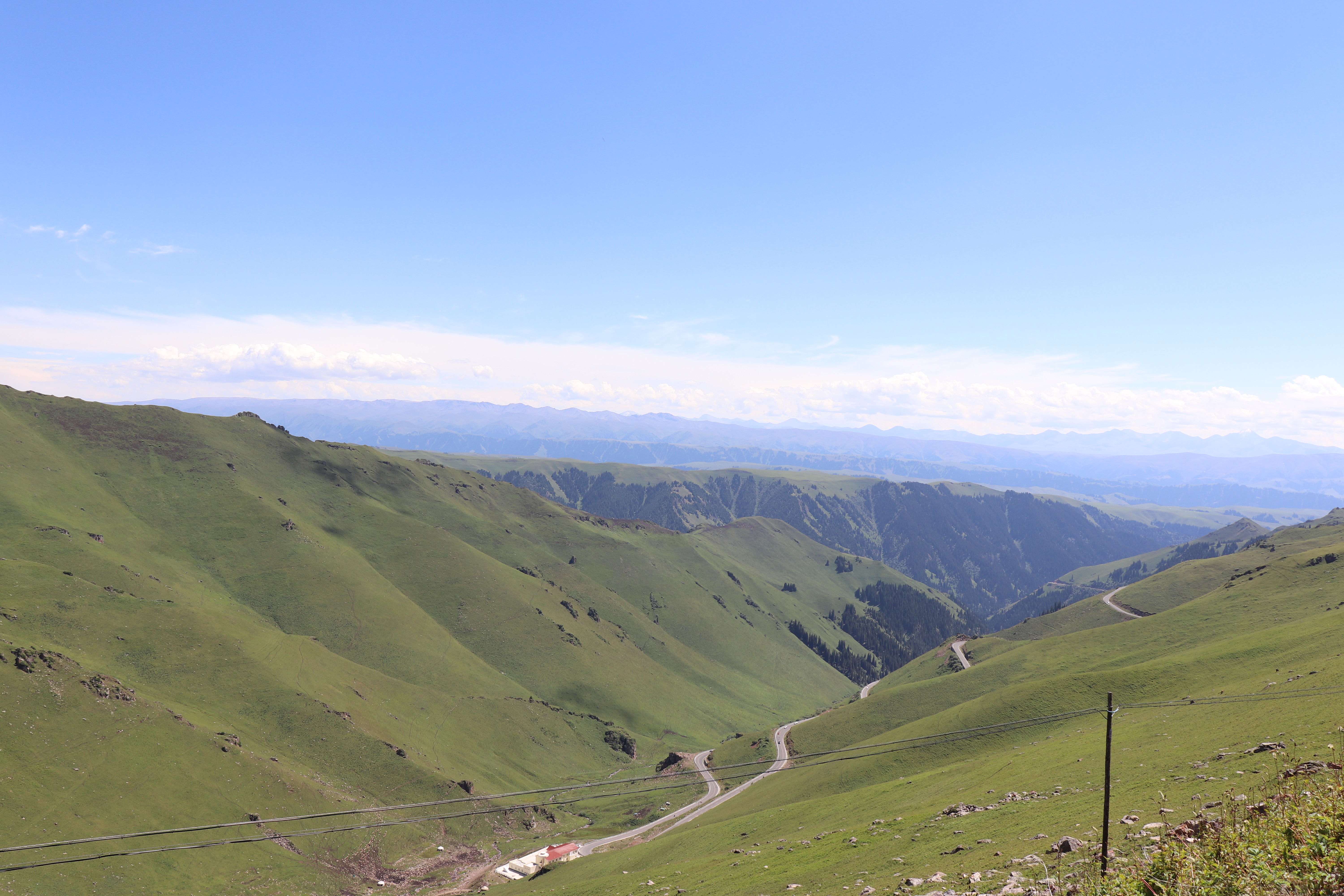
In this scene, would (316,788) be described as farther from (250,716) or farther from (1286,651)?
(1286,651)

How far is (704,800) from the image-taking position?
410 ft

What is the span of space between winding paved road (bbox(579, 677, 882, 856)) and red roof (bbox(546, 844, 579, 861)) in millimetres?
2718

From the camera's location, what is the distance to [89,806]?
7175 centimetres

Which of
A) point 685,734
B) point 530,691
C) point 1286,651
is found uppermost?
point 1286,651

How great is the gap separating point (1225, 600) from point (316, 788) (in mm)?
Result: 159911

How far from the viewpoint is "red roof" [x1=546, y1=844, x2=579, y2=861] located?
90.4 meters

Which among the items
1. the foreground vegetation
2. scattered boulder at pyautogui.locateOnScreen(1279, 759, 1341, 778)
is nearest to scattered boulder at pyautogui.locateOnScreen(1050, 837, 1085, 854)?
scattered boulder at pyautogui.locateOnScreen(1279, 759, 1341, 778)

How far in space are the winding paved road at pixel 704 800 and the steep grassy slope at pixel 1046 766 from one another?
8.29m

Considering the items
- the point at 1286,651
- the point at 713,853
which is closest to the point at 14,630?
the point at 713,853

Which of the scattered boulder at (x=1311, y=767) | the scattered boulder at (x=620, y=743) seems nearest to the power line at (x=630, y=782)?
the scattered boulder at (x=1311, y=767)

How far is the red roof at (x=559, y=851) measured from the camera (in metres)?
90.4

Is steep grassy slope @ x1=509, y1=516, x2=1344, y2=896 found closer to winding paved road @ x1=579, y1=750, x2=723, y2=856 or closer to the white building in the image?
the white building

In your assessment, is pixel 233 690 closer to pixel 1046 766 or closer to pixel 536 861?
pixel 536 861

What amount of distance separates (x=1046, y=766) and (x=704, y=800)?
86.2 meters
